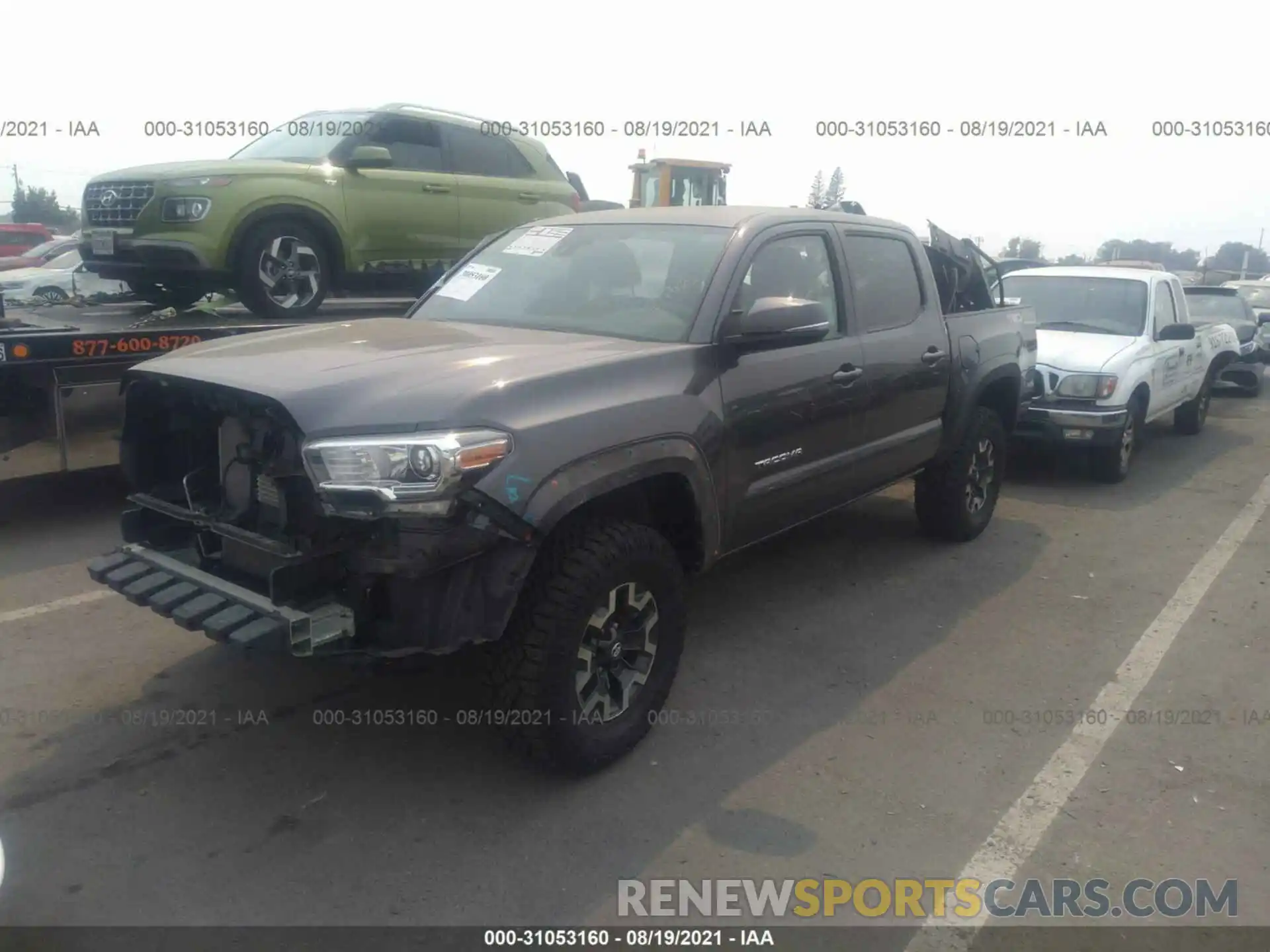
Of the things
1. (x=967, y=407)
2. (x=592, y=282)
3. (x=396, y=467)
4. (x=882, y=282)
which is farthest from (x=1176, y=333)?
(x=396, y=467)

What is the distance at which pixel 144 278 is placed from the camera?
280 inches

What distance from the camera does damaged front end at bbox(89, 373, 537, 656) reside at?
300cm

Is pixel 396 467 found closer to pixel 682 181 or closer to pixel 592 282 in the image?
pixel 592 282

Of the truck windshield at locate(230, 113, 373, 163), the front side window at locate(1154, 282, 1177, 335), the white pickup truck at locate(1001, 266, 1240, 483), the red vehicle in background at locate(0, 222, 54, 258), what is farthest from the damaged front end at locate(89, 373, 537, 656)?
the red vehicle in background at locate(0, 222, 54, 258)

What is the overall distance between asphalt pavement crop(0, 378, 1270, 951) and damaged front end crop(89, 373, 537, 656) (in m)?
0.24

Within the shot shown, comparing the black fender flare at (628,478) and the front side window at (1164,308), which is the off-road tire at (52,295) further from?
the front side window at (1164,308)

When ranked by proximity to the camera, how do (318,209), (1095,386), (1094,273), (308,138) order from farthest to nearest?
(1094,273) < (1095,386) < (308,138) < (318,209)

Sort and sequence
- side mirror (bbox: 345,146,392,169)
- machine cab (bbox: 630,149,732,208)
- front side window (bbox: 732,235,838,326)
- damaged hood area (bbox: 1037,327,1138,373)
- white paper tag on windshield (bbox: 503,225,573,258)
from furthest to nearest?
1. machine cab (bbox: 630,149,732,208)
2. damaged hood area (bbox: 1037,327,1138,373)
3. side mirror (bbox: 345,146,392,169)
4. white paper tag on windshield (bbox: 503,225,573,258)
5. front side window (bbox: 732,235,838,326)

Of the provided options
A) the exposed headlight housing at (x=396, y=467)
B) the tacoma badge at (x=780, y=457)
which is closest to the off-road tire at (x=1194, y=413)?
the tacoma badge at (x=780, y=457)

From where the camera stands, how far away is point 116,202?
696cm

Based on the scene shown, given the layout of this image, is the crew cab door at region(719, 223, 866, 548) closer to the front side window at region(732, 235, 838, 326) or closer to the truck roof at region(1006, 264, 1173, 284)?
the front side window at region(732, 235, 838, 326)

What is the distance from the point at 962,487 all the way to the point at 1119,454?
2853 mm

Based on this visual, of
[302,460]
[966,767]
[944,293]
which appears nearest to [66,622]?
[302,460]

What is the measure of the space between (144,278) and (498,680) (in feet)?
17.1
